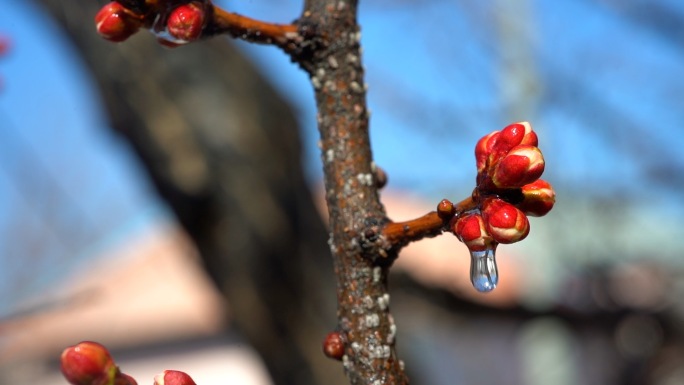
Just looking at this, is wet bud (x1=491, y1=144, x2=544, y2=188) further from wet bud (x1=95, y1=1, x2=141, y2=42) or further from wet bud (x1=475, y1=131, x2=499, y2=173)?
wet bud (x1=95, y1=1, x2=141, y2=42)

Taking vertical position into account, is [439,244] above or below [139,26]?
above

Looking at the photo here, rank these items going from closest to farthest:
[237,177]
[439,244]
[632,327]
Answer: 1. [237,177]
2. [632,327]
3. [439,244]

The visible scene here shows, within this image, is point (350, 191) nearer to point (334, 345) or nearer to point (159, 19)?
point (334, 345)

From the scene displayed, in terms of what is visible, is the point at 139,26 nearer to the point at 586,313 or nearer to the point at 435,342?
the point at 586,313

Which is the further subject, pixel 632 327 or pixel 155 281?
pixel 155 281

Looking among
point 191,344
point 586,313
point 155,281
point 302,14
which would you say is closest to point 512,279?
point 191,344

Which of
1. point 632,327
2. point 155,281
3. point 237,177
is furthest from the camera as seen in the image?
point 155,281

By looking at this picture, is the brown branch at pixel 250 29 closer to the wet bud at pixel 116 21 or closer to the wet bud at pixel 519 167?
the wet bud at pixel 116 21
